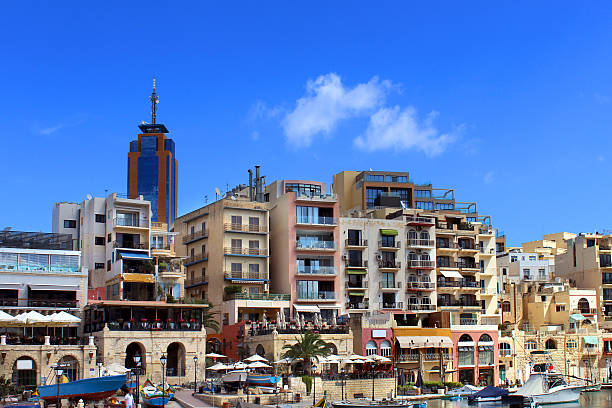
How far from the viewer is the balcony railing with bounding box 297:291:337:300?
2837 inches

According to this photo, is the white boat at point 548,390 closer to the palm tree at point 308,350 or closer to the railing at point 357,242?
the palm tree at point 308,350

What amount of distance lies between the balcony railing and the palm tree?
38.9 feet

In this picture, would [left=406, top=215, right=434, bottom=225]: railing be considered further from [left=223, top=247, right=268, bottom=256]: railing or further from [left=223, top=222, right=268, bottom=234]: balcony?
[left=223, top=247, right=268, bottom=256]: railing

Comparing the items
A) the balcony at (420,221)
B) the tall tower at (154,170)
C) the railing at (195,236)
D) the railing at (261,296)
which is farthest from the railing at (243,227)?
the tall tower at (154,170)

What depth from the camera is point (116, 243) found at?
69.1 meters

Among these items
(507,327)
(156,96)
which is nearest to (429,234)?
(507,327)

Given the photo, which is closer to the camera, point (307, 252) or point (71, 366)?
point (71, 366)

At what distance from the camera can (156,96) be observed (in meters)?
190

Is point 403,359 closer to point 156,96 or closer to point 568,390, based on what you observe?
point 568,390

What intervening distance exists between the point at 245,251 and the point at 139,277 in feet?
32.6

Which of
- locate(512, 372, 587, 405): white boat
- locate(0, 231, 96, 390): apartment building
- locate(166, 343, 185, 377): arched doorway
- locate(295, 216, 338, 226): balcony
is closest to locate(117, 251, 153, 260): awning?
locate(0, 231, 96, 390): apartment building

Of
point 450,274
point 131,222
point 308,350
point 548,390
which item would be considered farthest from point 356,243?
point 548,390

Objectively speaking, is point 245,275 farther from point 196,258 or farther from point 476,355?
point 476,355

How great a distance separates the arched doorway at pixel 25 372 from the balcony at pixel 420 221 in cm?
3735
